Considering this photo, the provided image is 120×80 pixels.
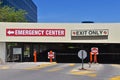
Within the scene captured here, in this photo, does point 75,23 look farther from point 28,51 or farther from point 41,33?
point 28,51

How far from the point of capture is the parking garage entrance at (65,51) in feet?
181

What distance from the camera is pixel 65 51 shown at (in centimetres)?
5638

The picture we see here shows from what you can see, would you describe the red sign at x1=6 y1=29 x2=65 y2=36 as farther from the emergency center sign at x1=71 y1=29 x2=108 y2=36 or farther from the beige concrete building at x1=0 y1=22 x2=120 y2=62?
the emergency center sign at x1=71 y1=29 x2=108 y2=36

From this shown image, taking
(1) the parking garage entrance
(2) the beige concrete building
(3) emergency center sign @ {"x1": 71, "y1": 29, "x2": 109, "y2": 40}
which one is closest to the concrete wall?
(2) the beige concrete building

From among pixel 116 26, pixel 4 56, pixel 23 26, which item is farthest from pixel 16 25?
pixel 116 26

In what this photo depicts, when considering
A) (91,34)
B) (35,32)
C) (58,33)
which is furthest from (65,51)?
(91,34)

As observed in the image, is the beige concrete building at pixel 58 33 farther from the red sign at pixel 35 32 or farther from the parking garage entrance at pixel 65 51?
the parking garage entrance at pixel 65 51

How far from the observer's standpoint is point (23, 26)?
50.8 metres

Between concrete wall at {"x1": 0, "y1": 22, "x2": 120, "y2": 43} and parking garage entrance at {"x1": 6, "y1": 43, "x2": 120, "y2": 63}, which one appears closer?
concrete wall at {"x1": 0, "y1": 22, "x2": 120, "y2": 43}

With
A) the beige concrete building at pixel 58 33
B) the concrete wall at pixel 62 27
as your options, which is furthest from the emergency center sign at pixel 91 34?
the concrete wall at pixel 62 27

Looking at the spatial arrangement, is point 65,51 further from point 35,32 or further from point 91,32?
point 91,32

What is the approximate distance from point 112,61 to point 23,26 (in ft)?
42.5

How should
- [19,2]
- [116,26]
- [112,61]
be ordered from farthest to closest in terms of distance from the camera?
[19,2]
[112,61]
[116,26]

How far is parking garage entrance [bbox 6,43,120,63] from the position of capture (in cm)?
5506
